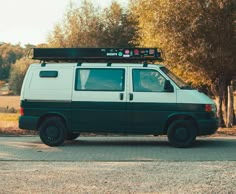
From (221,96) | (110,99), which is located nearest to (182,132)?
(110,99)

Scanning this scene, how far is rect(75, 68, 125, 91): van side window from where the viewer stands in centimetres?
1269

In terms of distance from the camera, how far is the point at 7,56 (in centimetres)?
12506

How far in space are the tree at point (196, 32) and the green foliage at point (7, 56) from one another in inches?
3815

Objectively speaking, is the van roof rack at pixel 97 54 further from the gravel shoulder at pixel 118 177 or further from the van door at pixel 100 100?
the gravel shoulder at pixel 118 177

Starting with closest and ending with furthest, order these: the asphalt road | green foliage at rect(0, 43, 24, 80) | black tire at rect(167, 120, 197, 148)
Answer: the asphalt road, black tire at rect(167, 120, 197, 148), green foliage at rect(0, 43, 24, 80)

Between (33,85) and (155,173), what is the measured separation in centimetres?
524

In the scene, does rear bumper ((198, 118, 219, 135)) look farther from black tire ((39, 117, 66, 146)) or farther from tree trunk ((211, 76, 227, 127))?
Answer: tree trunk ((211, 76, 227, 127))

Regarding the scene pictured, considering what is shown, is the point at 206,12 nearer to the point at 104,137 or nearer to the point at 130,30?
the point at 104,137

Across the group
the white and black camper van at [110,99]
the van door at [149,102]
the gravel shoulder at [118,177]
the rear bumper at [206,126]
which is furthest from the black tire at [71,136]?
the gravel shoulder at [118,177]

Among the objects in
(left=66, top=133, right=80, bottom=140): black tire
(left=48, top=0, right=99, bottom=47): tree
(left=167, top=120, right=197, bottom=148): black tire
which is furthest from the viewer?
(left=48, top=0, right=99, bottom=47): tree

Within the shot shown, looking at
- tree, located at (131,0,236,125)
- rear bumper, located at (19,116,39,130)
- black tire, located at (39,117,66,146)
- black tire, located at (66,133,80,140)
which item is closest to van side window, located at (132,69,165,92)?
black tire, located at (39,117,66,146)

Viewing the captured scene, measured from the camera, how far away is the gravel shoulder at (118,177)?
300 inches

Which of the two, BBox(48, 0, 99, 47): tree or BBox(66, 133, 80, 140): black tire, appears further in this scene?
BBox(48, 0, 99, 47): tree

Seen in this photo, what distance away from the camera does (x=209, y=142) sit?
1368 centimetres
